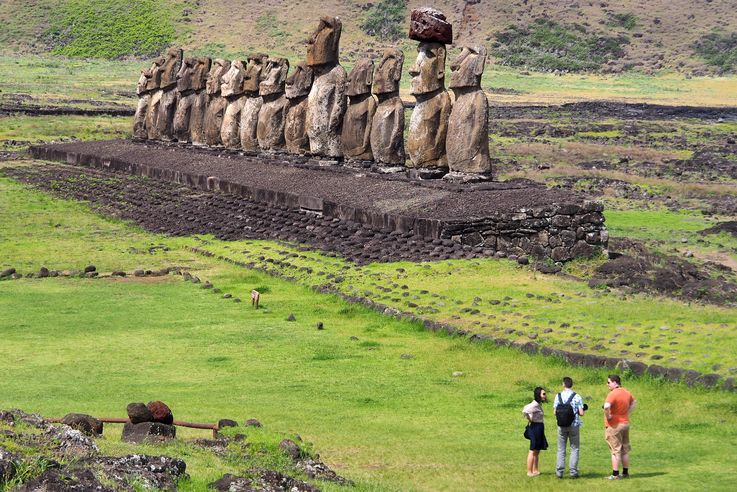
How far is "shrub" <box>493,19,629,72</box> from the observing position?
3344 inches

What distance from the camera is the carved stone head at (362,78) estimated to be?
30.3 meters

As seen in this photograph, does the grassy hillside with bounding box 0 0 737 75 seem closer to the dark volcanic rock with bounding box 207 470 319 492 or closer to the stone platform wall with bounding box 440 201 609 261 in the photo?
the stone platform wall with bounding box 440 201 609 261

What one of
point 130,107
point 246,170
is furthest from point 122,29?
point 246,170

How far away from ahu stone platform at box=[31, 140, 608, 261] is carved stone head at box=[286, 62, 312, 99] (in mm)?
1487

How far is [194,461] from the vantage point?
1123 cm

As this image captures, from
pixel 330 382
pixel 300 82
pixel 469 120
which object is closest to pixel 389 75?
pixel 469 120

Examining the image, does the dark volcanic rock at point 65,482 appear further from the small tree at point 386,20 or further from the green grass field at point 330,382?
the small tree at point 386,20

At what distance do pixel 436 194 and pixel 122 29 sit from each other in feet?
228

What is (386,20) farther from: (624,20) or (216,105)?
(216,105)

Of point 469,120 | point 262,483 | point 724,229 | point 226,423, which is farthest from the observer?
point 724,229

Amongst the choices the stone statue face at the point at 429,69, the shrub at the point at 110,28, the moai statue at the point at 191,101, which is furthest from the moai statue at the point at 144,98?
the shrub at the point at 110,28

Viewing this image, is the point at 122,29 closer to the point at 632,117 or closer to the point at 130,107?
the point at 130,107

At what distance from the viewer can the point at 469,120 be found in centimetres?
2653

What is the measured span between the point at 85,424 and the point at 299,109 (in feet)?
70.5
